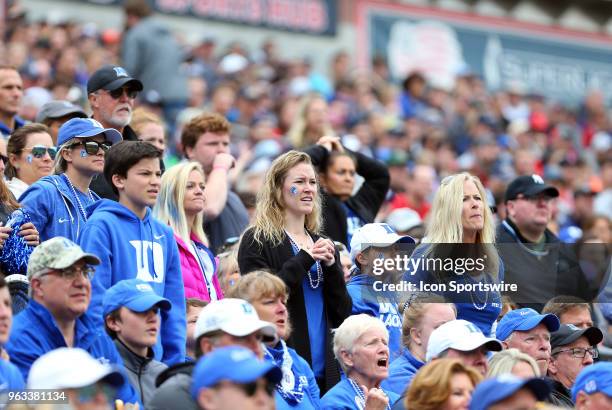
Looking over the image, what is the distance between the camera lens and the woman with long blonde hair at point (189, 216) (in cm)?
843

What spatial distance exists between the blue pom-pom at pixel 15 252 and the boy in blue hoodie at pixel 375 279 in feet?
6.46

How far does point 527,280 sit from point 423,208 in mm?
4962

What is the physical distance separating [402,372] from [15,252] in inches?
87.5

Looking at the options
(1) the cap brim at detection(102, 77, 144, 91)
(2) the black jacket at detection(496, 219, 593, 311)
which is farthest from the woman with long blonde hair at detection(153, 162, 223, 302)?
(2) the black jacket at detection(496, 219, 593, 311)

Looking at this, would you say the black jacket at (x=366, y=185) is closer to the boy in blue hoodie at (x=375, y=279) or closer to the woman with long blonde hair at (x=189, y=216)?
the boy in blue hoodie at (x=375, y=279)

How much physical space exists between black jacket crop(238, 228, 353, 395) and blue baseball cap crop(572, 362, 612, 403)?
1689mm

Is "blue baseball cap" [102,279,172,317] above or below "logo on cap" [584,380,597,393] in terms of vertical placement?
above

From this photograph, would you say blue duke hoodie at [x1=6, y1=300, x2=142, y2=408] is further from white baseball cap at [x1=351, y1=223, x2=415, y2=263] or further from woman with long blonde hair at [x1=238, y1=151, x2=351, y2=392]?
white baseball cap at [x1=351, y1=223, x2=415, y2=263]

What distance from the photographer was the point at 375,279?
8406mm

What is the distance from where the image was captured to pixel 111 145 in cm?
800

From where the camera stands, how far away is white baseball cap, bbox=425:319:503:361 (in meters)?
7.13

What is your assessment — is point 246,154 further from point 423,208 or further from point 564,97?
point 564,97

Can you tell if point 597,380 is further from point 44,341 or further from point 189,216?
point 189,216

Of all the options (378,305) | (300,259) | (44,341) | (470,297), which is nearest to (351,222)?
(378,305)
